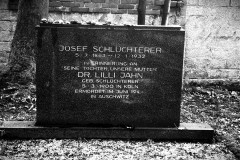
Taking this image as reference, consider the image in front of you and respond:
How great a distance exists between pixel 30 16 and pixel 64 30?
5.10 ft

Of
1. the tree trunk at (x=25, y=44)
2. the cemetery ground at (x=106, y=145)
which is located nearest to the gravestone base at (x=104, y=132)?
the cemetery ground at (x=106, y=145)

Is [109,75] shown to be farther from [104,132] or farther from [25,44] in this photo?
[25,44]

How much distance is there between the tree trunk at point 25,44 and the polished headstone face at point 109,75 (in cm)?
128

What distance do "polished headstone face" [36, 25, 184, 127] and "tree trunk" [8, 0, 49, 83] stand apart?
1281 mm

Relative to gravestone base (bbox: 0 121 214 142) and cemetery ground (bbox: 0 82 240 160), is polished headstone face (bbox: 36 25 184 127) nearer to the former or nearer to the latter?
gravestone base (bbox: 0 121 214 142)

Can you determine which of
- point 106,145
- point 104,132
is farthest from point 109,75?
point 106,145

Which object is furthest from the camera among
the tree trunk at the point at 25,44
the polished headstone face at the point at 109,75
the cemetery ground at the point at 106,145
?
the tree trunk at the point at 25,44

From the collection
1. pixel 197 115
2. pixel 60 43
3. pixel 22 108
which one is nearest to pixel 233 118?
pixel 197 115

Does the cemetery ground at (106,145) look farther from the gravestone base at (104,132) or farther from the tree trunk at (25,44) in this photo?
the tree trunk at (25,44)

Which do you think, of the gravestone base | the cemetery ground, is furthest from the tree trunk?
the gravestone base

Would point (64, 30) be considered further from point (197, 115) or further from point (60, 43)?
point (197, 115)

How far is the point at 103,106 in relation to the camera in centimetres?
337

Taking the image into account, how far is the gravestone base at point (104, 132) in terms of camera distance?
327 centimetres

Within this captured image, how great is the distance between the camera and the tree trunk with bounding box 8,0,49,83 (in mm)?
4430
